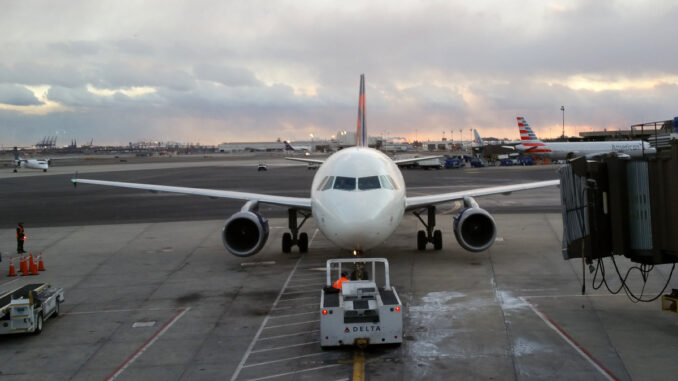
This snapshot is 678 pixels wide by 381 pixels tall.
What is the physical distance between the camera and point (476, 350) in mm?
11602

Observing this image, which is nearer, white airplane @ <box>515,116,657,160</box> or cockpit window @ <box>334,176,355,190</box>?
cockpit window @ <box>334,176,355,190</box>

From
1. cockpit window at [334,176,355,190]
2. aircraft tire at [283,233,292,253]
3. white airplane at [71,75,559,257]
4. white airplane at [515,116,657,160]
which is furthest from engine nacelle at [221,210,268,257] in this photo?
white airplane at [515,116,657,160]

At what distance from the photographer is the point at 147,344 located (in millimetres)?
12688

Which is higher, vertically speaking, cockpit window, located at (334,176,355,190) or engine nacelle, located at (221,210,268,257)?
cockpit window, located at (334,176,355,190)

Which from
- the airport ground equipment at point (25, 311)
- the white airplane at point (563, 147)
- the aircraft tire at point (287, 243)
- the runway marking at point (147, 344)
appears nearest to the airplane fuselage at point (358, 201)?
the runway marking at point (147, 344)

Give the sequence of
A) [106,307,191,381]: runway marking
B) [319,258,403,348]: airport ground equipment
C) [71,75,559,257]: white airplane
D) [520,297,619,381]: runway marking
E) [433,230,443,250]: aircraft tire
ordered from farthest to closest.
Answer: [433,230,443,250]: aircraft tire → [71,75,559,257]: white airplane → [319,258,403,348]: airport ground equipment → [106,307,191,381]: runway marking → [520,297,619,381]: runway marking

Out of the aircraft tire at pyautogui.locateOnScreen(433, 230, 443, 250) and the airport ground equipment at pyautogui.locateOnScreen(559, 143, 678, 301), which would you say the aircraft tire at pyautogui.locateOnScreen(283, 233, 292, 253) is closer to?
the aircraft tire at pyautogui.locateOnScreen(433, 230, 443, 250)

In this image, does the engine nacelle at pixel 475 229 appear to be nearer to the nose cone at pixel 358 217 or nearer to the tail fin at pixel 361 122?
the nose cone at pixel 358 217

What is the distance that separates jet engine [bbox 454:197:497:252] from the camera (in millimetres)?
19811

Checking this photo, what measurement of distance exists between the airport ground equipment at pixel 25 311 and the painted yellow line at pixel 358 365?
26.0 feet

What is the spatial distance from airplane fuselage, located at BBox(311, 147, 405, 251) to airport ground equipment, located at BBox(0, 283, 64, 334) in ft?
25.3

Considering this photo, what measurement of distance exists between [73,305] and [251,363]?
7775 mm

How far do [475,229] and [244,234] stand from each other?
8516mm

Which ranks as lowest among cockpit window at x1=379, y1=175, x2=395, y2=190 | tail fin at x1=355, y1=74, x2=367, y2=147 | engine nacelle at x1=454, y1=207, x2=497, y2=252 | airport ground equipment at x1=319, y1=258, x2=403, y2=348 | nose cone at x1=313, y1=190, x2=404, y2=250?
airport ground equipment at x1=319, y1=258, x2=403, y2=348
